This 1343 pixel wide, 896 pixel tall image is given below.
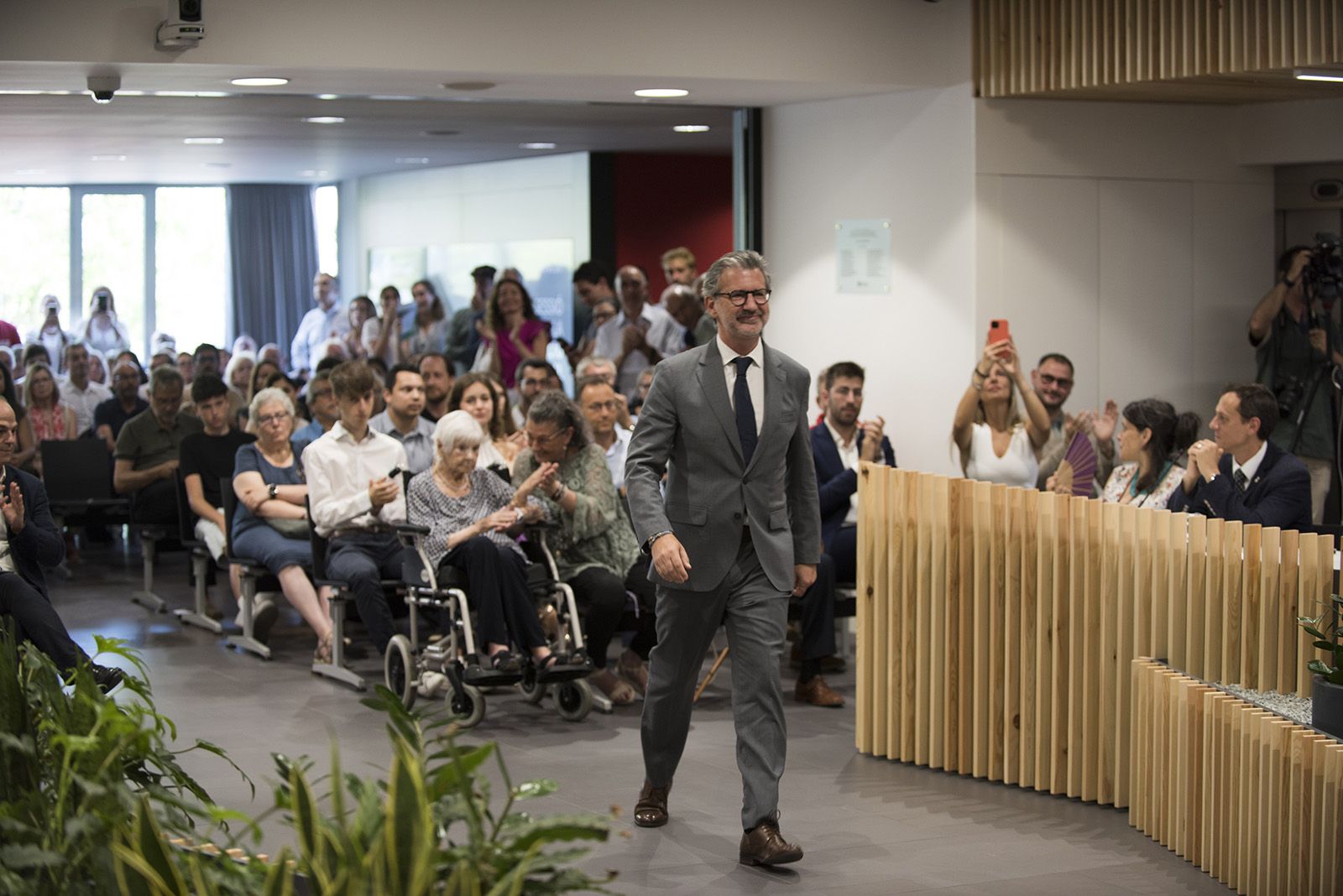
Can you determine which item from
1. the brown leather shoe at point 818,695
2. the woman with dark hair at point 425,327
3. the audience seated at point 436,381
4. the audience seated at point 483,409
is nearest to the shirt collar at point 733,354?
the brown leather shoe at point 818,695

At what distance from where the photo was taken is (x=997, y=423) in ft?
26.0

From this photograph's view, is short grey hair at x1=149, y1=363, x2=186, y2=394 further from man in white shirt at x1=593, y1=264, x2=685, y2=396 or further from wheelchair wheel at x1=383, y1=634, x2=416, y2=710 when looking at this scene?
wheelchair wheel at x1=383, y1=634, x2=416, y2=710

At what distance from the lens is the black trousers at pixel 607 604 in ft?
22.8

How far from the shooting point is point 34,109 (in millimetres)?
10508

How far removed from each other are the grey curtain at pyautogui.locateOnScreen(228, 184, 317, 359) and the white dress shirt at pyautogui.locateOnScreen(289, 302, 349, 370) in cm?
104

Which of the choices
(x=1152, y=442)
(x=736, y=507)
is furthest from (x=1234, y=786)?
(x=1152, y=442)

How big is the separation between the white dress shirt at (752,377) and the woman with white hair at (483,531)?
185cm

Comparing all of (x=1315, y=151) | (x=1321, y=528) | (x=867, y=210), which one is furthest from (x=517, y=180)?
(x=1321, y=528)

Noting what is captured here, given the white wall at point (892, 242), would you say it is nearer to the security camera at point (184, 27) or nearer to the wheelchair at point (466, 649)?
the wheelchair at point (466, 649)

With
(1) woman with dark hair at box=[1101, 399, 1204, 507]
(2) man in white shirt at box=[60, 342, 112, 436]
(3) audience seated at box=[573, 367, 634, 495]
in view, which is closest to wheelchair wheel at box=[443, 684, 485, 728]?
(3) audience seated at box=[573, 367, 634, 495]

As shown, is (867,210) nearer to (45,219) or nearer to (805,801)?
(805,801)

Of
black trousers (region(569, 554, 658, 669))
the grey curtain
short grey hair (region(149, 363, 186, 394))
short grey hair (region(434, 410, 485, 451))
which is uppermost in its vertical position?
the grey curtain

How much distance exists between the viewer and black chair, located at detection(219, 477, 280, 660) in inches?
319

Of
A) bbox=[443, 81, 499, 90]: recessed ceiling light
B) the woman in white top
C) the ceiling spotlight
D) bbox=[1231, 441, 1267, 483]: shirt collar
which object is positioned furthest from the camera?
the ceiling spotlight
